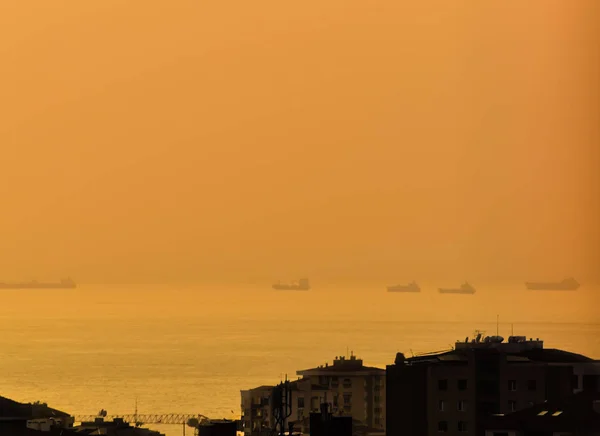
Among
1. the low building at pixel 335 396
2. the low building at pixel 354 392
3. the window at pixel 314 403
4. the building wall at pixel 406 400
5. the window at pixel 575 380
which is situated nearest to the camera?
the building wall at pixel 406 400

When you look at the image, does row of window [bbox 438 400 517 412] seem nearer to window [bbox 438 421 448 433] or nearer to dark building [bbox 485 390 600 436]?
window [bbox 438 421 448 433]

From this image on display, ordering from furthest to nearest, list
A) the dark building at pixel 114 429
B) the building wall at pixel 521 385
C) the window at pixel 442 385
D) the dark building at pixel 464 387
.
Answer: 1. the dark building at pixel 114 429
2. the building wall at pixel 521 385
3. the window at pixel 442 385
4. the dark building at pixel 464 387

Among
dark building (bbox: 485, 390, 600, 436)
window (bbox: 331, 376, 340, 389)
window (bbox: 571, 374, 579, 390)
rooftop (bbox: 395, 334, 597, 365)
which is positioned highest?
window (bbox: 331, 376, 340, 389)

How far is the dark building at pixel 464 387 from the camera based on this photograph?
44125 mm

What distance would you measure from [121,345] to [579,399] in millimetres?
161944

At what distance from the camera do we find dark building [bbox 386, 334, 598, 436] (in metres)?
44.1

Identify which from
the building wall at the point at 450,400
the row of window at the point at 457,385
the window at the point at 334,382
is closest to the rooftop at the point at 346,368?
the window at the point at 334,382

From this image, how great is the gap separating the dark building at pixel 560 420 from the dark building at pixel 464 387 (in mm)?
6593

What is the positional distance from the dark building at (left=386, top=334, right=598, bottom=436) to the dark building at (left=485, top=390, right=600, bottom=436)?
6.59 m

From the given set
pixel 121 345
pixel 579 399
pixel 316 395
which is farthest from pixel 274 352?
pixel 579 399

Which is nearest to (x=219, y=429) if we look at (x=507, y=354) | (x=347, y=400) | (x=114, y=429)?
(x=507, y=354)

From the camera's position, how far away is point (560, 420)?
3206 cm

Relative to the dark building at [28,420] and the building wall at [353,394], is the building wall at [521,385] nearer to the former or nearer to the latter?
the dark building at [28,420]

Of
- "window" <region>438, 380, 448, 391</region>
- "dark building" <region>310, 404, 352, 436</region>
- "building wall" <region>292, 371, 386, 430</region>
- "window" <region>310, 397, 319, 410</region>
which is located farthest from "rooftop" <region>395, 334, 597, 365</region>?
"dark building" <region>310, 404, 352, 436</region>
